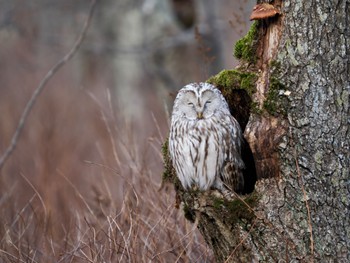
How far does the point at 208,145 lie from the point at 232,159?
0.52 feet

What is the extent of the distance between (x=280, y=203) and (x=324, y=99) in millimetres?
589

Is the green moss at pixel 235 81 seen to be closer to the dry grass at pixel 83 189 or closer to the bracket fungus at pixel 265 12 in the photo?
the bracket fungus at pixel 265 12

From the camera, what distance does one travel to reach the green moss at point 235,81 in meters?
3.94

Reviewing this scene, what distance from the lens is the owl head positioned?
4.14 m

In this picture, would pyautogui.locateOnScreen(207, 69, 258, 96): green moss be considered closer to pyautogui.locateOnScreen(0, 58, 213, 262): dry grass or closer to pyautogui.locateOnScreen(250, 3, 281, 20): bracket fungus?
pyautogui.locateOnScreen(250, 3, 281, 20): bracket fungus

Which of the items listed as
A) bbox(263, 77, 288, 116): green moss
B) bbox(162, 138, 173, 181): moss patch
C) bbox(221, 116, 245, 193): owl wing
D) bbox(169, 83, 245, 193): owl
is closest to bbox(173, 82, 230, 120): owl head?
bbox(169, 83, 245, 193): owl

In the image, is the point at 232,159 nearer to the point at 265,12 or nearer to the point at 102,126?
the point at 265,12

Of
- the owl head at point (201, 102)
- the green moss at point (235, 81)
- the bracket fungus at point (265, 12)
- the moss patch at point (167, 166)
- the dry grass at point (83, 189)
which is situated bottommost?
the dry grass at point (83, 189)

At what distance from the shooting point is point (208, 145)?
4.11m

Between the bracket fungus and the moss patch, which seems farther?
the moss patch

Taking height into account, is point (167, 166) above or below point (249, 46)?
below

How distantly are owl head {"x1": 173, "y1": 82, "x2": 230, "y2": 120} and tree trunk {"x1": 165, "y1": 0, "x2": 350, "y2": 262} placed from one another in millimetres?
411

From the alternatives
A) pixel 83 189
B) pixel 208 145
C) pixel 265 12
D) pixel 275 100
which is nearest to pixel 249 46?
pixel 265 12

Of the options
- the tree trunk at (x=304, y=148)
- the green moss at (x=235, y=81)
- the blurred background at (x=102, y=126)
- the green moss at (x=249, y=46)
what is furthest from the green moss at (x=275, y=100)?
the blurred background at (x=102, y=126)
